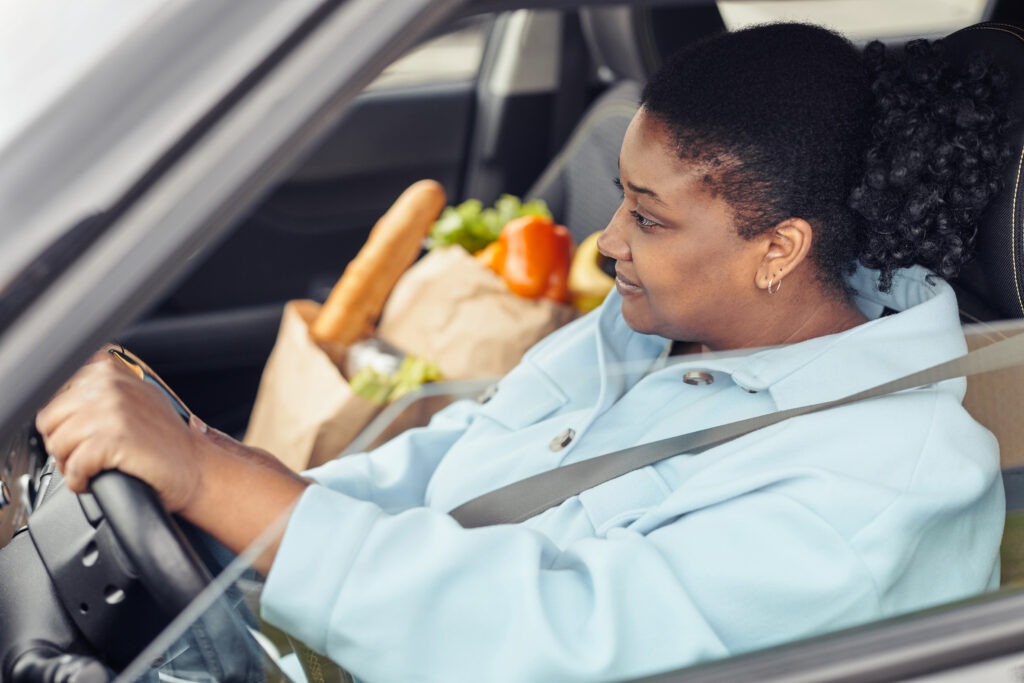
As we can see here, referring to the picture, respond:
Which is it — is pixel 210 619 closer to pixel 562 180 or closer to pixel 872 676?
pixel 872 676

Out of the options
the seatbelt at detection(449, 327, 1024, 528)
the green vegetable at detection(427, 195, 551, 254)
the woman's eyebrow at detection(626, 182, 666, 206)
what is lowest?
the green vegetable at detection(427, 195, 551, 254)

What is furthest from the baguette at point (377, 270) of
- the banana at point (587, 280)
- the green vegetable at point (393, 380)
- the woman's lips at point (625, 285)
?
the woman's lips at point (625, 285)

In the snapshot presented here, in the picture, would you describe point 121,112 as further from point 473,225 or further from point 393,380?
point 473,225

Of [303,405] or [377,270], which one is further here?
[377,270]

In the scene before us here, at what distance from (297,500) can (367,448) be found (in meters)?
0.69

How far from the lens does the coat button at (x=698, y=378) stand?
4.33ft

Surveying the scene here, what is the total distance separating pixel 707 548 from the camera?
1.04m

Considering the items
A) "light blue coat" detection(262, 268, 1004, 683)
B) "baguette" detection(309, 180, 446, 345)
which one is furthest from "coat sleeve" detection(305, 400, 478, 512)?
"baguette" detection(309, 180, 446, 345)

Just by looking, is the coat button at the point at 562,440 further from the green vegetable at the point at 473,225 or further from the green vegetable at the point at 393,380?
the green vegetable at the point at 473,225

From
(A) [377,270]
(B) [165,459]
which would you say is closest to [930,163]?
(B) [165,459]

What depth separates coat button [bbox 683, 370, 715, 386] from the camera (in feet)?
4.33

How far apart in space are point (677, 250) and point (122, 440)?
2.11 ft

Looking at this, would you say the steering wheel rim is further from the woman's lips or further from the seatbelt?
the woman's lips

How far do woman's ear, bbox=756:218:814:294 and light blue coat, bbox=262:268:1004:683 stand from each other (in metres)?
0.09
